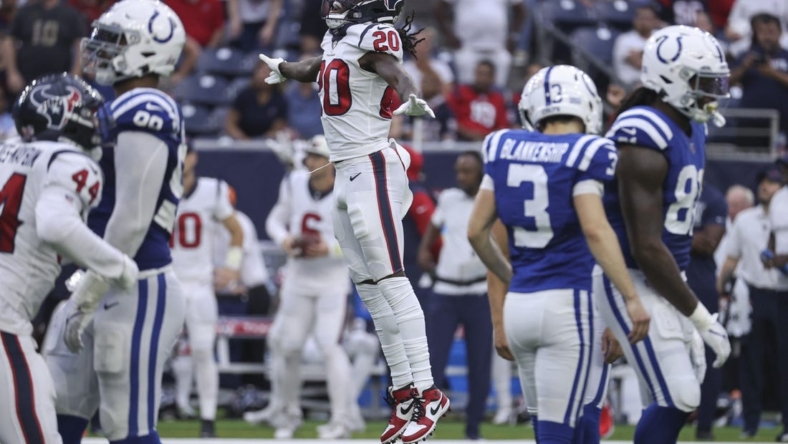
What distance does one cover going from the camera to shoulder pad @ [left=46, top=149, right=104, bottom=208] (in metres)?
4.92

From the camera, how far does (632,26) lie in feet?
49.0

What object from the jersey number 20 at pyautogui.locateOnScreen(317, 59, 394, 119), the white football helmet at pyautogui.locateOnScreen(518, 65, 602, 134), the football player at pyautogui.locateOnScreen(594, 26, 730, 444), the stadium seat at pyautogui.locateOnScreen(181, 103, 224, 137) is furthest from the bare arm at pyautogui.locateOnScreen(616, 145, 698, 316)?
the stadium seat at pyautogui.locateOnScreen(181, 103, 224, 137)

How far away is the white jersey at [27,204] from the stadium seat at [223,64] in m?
9.14

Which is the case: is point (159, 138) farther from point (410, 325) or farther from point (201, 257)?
point (201, 257)

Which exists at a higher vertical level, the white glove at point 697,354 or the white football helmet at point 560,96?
the white football helmet at point 560,96

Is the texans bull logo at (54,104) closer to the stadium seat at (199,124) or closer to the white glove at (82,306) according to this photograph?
the white glove at (82,306)

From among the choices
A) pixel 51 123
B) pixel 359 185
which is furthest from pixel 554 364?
pixel 51 123

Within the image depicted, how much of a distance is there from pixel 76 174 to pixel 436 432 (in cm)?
562

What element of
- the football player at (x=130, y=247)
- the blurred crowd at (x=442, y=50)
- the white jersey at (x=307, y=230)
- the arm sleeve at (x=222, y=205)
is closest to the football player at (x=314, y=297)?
the white jersey at (x=307, y=230)

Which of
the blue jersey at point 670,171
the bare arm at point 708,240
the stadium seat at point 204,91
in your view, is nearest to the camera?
the blue jersey at point 670,171

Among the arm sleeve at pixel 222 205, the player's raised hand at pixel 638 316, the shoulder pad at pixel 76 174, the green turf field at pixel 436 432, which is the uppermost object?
the shoulder pad at pixel 76 174

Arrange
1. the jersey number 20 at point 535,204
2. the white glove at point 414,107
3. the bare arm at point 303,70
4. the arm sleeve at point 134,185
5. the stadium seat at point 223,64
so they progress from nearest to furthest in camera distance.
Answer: the white glove at point 414,107 → the bare arm at point 303,70 → the arm sleeve at point 134,185 → the jersey number 20 at point 535,204 → the stadium seat at point 223,64

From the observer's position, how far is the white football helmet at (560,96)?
5.35 m

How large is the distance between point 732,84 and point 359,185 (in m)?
9.18
